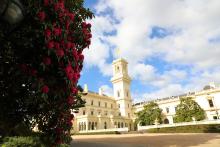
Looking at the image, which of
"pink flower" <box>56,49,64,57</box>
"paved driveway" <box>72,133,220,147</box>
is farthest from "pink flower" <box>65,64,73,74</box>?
"paved driveway" <box>72,133,220,147</box>

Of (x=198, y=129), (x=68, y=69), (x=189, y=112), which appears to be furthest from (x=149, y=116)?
(x=68, y=69)

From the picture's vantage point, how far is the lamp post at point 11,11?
2559 mm

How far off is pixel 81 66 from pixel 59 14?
1159 mm

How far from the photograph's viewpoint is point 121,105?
246 feet

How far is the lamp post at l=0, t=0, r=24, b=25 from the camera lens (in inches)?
101

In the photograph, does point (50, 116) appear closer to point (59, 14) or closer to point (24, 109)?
point (24, 109)

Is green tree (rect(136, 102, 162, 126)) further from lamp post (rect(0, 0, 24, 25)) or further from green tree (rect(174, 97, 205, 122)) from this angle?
lamp post (rect(0, 0, 24, 25))

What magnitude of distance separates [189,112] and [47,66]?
52.9 meters

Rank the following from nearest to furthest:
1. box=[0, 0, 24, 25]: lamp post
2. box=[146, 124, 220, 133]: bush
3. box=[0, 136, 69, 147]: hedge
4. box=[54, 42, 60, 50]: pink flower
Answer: box=[0, 0, 24, 25]: lamp post < box=[54, 42, 60, 50]: pink flower < box=[0, 136, 69, 147]: hedge < box=[146, 124, 220, 133]: bush

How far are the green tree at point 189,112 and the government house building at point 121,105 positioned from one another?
1381 cm

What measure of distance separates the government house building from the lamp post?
54972mm

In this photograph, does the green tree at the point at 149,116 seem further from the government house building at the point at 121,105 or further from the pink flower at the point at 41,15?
the pink flower at the point at 41,15

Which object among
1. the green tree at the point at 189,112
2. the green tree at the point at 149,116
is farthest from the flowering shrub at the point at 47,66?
the green tree at the point at 149,116

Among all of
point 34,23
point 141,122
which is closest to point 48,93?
point 34,23
